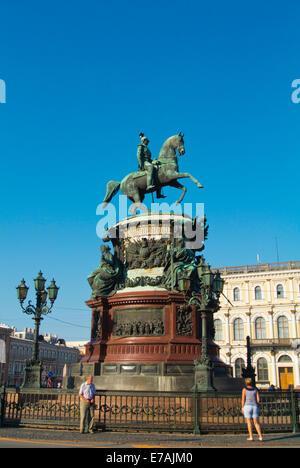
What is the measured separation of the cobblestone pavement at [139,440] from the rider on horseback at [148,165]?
11931 millimetres

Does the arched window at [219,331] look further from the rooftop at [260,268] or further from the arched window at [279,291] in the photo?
the arched window at [279,291]

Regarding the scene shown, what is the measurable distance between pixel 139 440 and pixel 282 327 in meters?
53.6

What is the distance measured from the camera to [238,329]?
209 ft

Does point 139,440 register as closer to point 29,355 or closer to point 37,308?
point 37,308

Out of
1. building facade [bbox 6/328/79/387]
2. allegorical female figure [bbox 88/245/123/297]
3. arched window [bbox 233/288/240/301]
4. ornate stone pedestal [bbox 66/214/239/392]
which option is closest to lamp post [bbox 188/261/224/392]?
ornate stone pedestal [bbox 66/214/239/392]

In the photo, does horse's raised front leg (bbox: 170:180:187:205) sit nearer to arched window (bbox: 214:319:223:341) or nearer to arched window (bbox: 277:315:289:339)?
arched window (bbox: 277:315:289:339)

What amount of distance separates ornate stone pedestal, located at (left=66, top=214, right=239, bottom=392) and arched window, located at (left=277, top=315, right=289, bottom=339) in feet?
143

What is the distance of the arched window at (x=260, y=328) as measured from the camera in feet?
204

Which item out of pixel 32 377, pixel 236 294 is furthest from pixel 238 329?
pixel 32 377

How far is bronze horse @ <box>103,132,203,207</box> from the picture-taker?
21.9m

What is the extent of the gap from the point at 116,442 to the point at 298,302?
175ft

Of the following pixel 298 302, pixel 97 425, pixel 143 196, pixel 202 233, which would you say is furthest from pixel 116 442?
pixel 298 302

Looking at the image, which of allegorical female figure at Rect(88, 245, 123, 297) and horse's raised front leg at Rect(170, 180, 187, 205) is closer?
allegorical female figure at Rect(88, 245, 123, 297)
